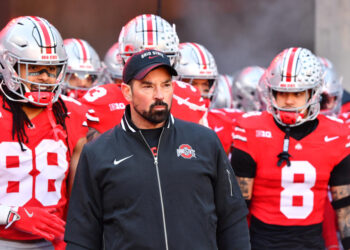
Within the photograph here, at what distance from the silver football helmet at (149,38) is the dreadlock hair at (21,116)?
2.22 feet

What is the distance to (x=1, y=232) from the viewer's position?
11.5ft

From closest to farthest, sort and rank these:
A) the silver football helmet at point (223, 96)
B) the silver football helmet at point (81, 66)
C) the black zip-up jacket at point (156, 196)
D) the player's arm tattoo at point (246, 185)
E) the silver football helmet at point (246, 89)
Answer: the black zip-up jacket at point (156, 196)
the player's arm tattoo at point (246, 185)
the silver football helmet at point (81, 66)
the silver football helmet at point (246, 89)
the silver football helmet at point (223, 96)

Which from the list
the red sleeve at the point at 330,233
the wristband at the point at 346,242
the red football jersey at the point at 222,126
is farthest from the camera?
the red football jersey at the point at 222,126

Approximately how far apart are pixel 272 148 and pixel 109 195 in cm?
162

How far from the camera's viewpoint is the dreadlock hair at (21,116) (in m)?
3.59

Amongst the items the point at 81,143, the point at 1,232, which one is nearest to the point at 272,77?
the point at 81,143

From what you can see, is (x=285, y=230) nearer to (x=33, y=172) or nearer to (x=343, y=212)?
(x=343, y=212)

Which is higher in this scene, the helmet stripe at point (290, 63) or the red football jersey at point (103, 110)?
the helmet stripe at point (290, 63)

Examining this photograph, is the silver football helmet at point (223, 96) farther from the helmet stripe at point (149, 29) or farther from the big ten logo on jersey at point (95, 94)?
the big ten logo on jersey at point (95, 94)

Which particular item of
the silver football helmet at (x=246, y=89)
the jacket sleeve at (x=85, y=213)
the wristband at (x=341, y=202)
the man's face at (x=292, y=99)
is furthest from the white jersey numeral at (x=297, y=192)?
the silver football helmet at (x=246, y=89)

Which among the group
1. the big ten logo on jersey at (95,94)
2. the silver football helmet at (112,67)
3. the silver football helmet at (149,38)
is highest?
the silver football helmet at (149,38)

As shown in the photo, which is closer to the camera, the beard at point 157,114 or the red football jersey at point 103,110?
the beard at point 157,114

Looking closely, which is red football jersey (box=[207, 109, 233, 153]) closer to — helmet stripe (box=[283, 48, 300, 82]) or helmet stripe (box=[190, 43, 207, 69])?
helmet stripe (box=[190, 43, 207, 69])

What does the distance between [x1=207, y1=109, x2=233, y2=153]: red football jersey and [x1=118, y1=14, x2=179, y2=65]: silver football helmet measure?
4.31 ft
